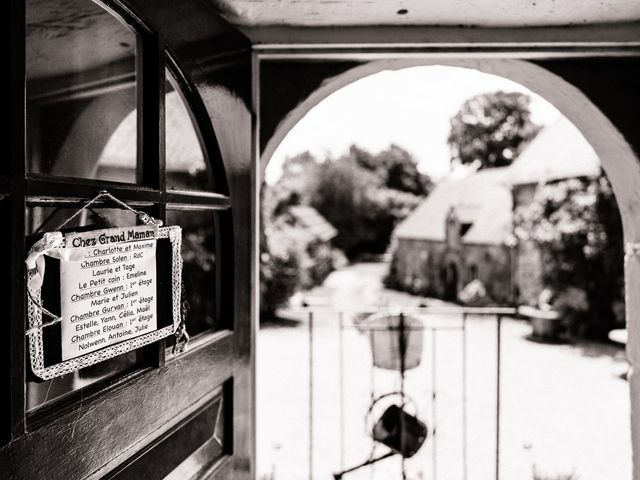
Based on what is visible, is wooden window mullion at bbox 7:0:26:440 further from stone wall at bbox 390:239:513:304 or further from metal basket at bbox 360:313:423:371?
stone wall at bbox 390:239:513:304

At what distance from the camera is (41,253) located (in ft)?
3.35

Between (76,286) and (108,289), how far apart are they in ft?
0.32

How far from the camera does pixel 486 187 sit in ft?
100.0

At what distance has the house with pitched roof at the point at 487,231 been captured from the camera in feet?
62.4

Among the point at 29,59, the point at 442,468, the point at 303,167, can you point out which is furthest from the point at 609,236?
the point at 303,167

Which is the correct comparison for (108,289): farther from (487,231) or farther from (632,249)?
(487,231)

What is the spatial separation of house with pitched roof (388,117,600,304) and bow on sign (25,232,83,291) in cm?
1629

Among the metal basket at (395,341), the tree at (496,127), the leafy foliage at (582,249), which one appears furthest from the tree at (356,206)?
the metal basket at (395,341)

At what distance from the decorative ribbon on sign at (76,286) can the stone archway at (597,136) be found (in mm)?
1007

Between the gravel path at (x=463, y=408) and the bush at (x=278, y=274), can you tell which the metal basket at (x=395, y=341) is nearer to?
the gravel path at (x=463, y=408)

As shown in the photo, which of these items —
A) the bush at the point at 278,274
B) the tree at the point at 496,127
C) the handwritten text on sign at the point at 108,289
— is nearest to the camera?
the handwritten text on sign at the point at 108,289

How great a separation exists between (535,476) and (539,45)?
4.05 meters

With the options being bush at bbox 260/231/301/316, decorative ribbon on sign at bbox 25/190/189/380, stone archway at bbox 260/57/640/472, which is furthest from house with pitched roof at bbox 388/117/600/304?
decorative ribbon on sign at bbox 25/190/189/380

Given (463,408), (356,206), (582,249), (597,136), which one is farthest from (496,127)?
(597,136)
